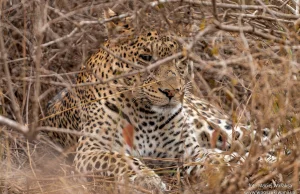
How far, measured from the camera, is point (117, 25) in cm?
604

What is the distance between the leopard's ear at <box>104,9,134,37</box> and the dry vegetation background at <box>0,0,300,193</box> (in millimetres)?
110

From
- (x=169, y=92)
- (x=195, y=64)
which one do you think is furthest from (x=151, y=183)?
(x=195, y=64)

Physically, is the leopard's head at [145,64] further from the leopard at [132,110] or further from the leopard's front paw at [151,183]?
the leopard's front paw at [151,183]

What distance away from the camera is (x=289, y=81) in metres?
4.09

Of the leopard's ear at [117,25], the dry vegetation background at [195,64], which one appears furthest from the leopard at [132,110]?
the dry vegetation background at [195,64]

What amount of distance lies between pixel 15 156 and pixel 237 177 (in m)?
2.58

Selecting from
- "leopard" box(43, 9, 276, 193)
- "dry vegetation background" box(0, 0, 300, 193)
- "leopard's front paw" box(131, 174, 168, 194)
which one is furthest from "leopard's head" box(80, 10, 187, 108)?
"leopard's front paw" box(131, 174, 168, 194)

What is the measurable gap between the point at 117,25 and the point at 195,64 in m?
0.98

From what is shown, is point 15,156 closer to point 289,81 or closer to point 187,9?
point 187,9

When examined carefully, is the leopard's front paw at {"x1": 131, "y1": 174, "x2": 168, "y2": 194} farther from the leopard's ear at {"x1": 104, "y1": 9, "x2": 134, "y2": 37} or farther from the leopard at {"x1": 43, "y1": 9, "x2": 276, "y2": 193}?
the leopard's ear at {"x1": 104, "y1": 9, "x2": 134, "y2": 37}

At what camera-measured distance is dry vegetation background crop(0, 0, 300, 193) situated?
4117 millimetres

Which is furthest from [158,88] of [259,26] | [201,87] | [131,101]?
[201,87]

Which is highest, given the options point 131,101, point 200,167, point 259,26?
point 259,26

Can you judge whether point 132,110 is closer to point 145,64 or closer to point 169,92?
point 145,64
